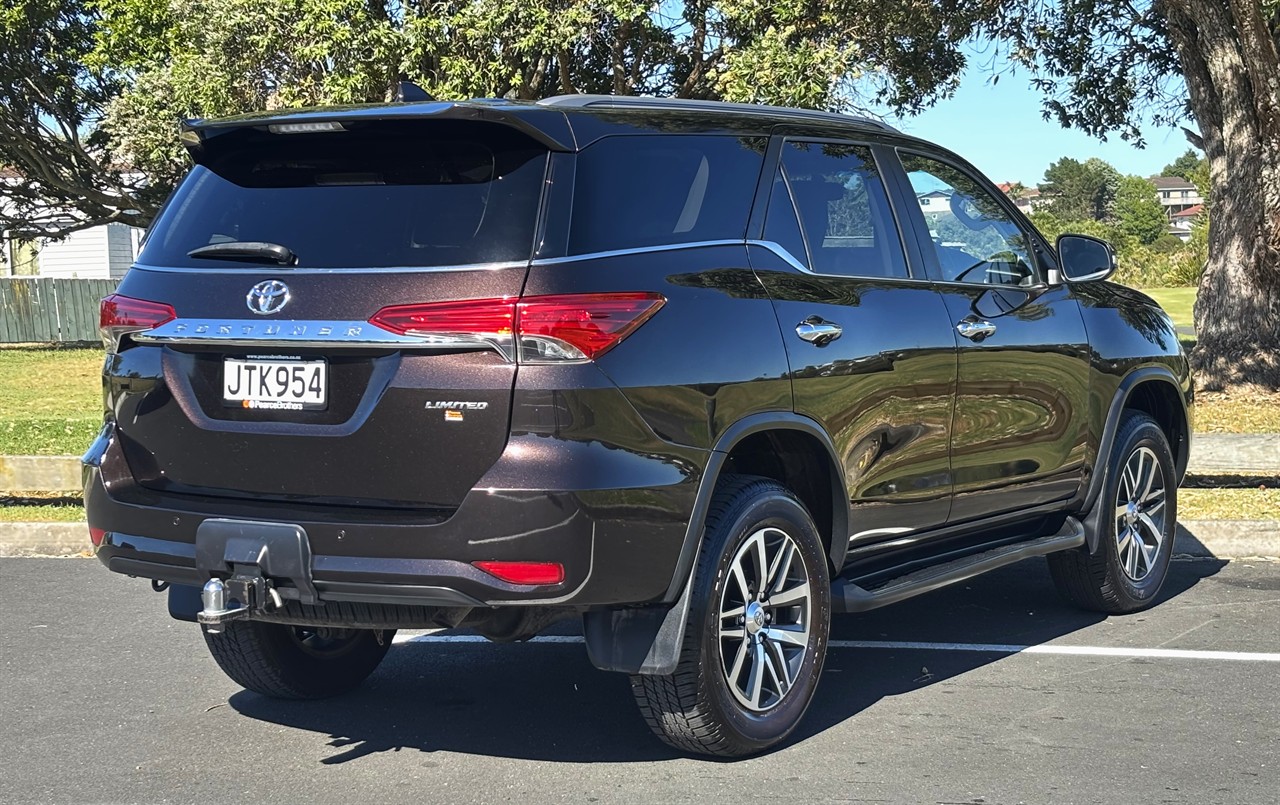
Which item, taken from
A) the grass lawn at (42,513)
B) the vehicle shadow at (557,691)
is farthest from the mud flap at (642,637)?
the grass lawn at (42,513)

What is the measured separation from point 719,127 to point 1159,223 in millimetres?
169085

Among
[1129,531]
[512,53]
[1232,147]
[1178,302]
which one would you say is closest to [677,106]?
[1129,531]

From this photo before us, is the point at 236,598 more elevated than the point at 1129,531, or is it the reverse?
the point at 236,598

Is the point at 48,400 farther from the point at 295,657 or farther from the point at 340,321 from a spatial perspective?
the point at 340,321

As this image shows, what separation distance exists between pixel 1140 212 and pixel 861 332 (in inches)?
6629

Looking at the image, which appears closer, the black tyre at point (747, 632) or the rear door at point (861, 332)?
the black tyre at point (747, 632)

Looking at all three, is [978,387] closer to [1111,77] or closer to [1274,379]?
[1274,379]

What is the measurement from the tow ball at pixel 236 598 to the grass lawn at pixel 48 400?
655 centimetres

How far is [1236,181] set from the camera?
15.4 meters

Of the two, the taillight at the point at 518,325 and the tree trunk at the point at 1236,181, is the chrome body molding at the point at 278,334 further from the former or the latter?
the tree trunk at the point at 1236,181

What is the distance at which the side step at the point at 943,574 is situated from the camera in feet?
17.1

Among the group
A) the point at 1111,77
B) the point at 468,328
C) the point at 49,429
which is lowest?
the point at 49,429

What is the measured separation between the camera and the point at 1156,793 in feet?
14.7

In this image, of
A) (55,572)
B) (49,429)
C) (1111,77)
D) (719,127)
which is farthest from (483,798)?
(1111,77)
